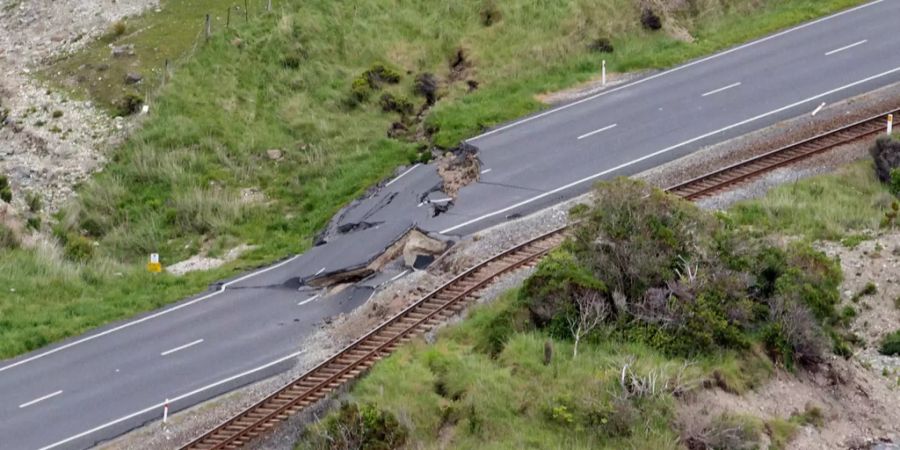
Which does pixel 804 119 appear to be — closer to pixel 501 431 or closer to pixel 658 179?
pixel 658 179

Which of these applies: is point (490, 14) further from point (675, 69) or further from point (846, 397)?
point (846, 397)

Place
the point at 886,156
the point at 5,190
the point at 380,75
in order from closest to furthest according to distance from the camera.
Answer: the point at 886,156, the point at 5,190, the point at 380,75

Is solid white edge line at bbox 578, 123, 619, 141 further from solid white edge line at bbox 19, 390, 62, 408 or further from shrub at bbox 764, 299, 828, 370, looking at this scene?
solid white edge line at bbox 19, 390, 62, 408

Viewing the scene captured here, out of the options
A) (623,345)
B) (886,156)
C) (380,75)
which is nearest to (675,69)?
(380,75)

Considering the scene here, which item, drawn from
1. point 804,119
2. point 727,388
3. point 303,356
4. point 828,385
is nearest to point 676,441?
point 727,388

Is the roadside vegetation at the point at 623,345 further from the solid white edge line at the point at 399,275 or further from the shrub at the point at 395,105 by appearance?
the shrub at the point at 395,105

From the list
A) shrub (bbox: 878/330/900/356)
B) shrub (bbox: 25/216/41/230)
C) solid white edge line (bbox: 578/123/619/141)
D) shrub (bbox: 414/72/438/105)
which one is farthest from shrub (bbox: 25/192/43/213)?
shrub (bbox: 878/330/900/356)
